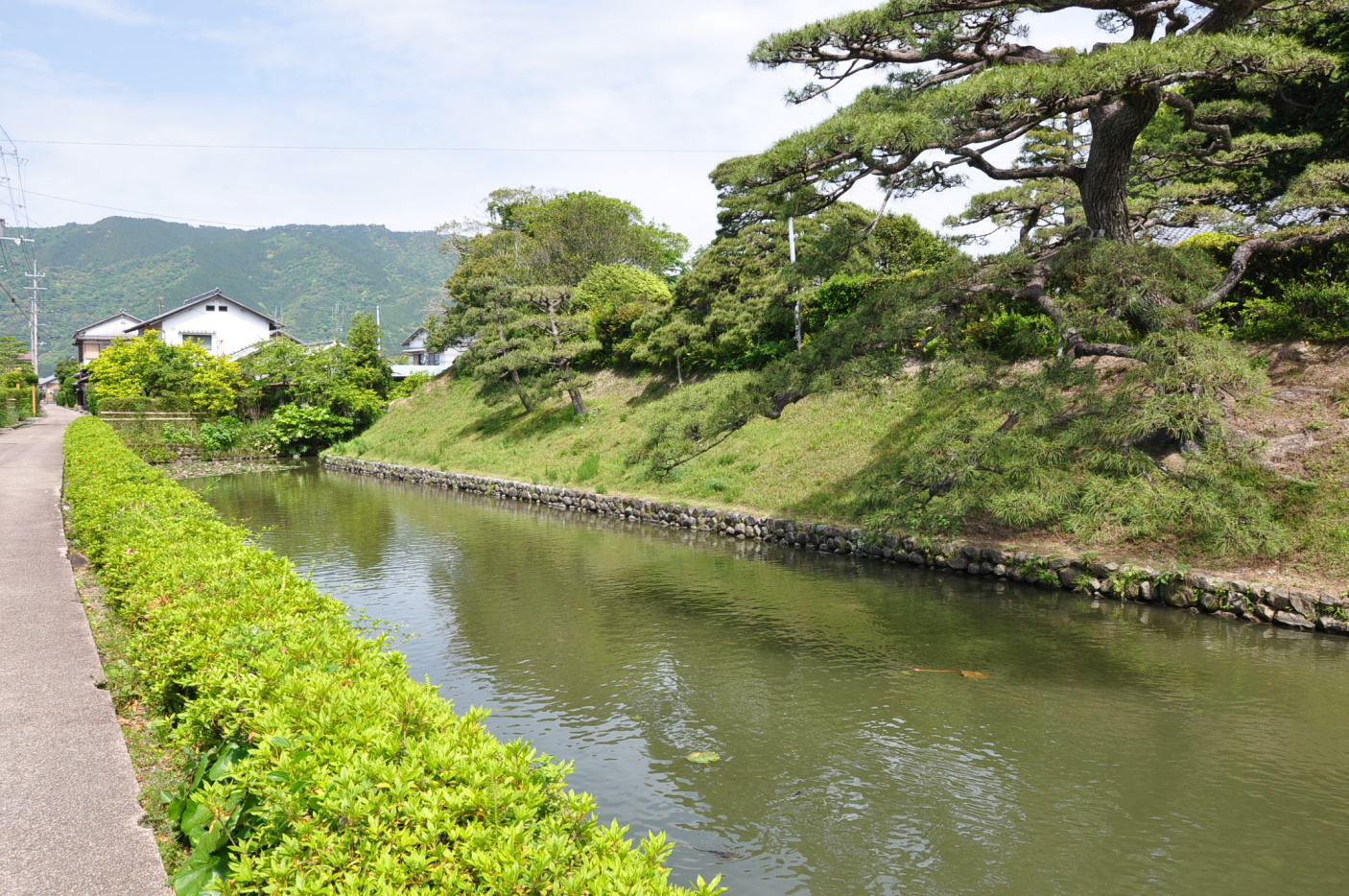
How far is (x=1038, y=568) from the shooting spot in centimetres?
1074

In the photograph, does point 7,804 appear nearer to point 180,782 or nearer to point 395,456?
point 180,782

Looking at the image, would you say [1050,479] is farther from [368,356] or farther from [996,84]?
[368,356]

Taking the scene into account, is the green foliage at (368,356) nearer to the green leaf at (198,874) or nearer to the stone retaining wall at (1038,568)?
the stone retaining wall at (1038,568)

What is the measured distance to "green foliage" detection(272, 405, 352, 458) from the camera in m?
34.1

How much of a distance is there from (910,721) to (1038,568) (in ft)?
16.8

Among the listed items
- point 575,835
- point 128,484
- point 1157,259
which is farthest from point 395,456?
point 575,835

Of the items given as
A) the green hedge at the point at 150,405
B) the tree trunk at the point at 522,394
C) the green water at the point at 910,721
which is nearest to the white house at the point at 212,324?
the green hedge at the point at 150,405

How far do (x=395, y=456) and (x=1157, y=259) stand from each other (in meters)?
26.7

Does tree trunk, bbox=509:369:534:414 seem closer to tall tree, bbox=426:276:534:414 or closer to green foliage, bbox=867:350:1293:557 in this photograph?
tall tree, bbox=426:276:534:414

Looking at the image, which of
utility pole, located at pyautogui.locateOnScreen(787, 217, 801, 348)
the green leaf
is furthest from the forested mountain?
the green leaf

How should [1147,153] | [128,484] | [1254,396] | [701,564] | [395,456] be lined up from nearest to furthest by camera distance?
[1254,396], [128,484], [701,564], [1147,153], [395,456]

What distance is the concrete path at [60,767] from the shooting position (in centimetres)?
329

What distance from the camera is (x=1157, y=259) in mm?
10617

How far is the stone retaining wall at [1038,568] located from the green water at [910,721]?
262mm
